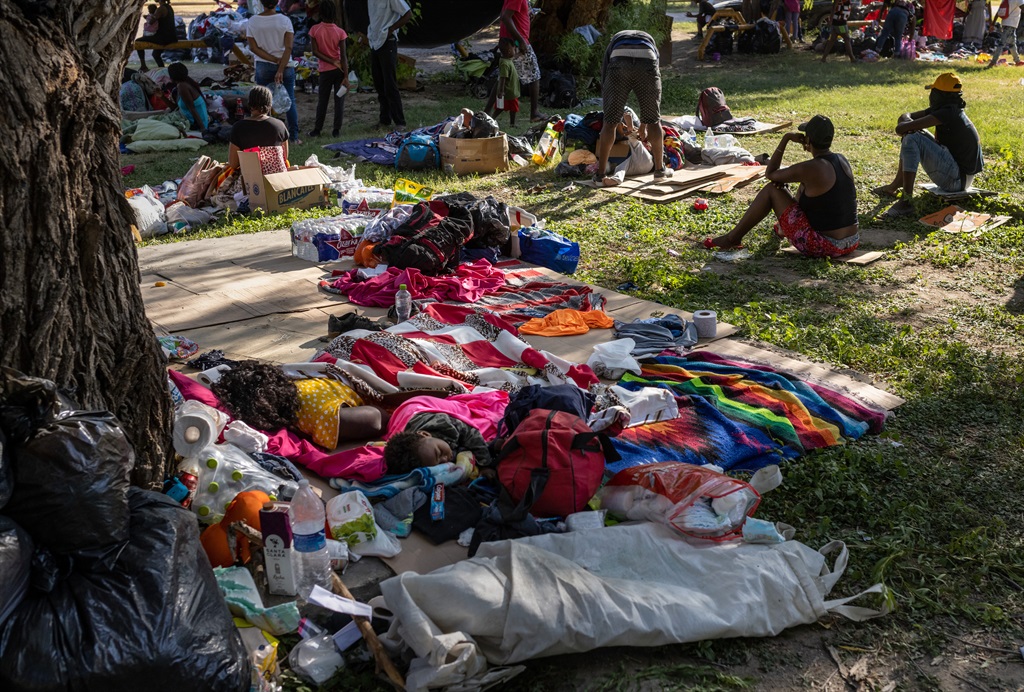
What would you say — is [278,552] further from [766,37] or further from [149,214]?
[766,37]

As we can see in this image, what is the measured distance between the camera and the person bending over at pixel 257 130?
815 centimetres

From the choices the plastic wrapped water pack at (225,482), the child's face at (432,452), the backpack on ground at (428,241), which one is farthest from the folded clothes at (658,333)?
the plastic wrapped water pack at (225,482)

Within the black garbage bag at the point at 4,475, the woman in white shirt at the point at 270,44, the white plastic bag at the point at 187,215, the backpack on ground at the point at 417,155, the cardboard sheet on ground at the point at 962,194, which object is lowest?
the cardboard sheet on ground at the point at 962,194

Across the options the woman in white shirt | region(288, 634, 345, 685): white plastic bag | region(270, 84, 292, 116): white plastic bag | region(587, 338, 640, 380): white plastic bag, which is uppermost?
the woman in white shirt

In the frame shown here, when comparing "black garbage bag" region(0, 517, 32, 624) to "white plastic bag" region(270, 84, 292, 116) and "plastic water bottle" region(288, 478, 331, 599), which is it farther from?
"white plastic bag" region(270, 84, 292, 116)

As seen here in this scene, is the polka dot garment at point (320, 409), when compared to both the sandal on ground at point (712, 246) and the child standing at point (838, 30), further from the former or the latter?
the child standing at point (838, 30)

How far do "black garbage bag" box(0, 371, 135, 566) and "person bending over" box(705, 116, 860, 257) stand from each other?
18.6 feet

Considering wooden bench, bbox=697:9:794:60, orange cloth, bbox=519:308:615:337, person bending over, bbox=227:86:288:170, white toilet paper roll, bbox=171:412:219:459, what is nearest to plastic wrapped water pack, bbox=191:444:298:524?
white toilet paper roll, bbox=171:412:219:459

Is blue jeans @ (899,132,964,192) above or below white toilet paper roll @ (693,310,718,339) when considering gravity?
above

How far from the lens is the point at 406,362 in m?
4.78

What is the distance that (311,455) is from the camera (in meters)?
3.98

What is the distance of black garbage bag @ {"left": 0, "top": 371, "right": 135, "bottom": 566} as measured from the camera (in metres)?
2.43

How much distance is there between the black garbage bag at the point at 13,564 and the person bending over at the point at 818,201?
5.96m

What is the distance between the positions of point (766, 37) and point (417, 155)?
1276 centimetres
